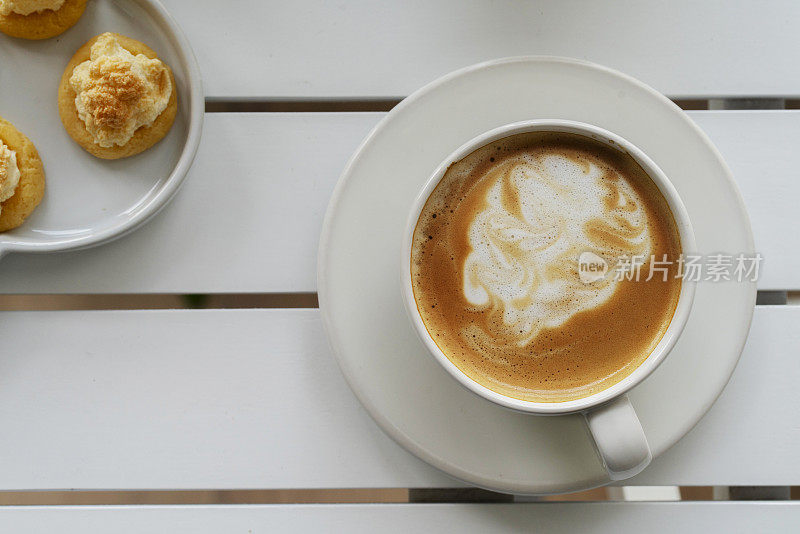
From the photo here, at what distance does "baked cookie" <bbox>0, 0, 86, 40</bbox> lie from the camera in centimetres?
84

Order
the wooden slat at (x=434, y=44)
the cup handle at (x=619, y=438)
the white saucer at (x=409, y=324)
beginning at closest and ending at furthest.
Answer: the cup handle at (x=619, y=438) < the white saucer at (x=409, y=324) < the wooden slat at (x=434, y=44)

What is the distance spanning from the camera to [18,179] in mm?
834

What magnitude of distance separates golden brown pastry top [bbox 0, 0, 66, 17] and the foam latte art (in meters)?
0.59

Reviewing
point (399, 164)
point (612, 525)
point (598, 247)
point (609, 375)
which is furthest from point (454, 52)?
point (612, 525)

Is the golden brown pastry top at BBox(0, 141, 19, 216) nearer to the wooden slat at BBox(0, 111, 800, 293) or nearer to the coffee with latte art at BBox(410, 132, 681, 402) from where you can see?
the wooden slat at BBox(0, 111, 800, 293)

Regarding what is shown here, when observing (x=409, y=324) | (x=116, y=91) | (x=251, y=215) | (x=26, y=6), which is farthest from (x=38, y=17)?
(x=409, y=324)

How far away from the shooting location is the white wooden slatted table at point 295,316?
0.89m

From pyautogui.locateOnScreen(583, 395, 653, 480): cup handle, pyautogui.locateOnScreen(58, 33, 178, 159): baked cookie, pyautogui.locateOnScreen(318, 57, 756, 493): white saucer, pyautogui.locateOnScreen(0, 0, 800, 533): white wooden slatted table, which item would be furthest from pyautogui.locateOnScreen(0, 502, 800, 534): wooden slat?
pyautogui.locateOnScreen(58, 33, 178, 159): baked cookie

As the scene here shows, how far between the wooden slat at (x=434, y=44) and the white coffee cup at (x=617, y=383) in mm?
225

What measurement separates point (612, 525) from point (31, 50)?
0.98 m

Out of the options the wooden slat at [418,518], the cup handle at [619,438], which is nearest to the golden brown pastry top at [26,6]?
the wooden slat at [418,518]

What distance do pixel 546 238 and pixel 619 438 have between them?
0.22m

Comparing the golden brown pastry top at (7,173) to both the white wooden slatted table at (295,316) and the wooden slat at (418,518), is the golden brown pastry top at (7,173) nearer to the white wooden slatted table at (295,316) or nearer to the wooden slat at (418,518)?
the white wooden slatted table at (295,316)

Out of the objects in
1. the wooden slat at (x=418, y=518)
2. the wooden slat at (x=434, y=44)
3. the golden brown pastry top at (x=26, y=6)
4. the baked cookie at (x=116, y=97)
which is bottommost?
the wooden slat at (x=418, y=518)
